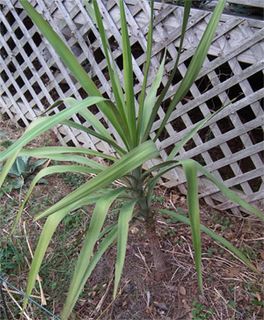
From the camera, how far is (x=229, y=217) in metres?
1.98

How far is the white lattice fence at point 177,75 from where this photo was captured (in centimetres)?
166

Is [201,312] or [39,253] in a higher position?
[39,253]

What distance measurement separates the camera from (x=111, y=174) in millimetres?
964

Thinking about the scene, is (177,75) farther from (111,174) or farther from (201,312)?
(111,174)

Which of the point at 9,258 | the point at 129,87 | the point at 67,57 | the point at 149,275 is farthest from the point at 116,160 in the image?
the point at 9,258

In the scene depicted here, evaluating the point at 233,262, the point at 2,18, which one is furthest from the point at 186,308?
the point at 2,18

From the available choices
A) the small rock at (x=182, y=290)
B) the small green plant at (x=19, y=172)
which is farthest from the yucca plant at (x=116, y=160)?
the small green plant at (x=19, y=172)

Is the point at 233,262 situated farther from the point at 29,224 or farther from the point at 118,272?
the point at 29,224

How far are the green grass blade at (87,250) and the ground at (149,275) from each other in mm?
419

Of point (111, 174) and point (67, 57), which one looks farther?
point (67, 57)

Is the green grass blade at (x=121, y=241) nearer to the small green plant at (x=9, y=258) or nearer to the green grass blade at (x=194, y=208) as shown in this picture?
the green grass blade at (x=194, y=208)

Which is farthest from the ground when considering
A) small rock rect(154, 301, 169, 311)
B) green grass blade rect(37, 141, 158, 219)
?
green grass blade rect(37, 141, 158, 219)

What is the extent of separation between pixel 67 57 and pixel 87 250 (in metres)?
0.56

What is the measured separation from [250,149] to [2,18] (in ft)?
5.91
